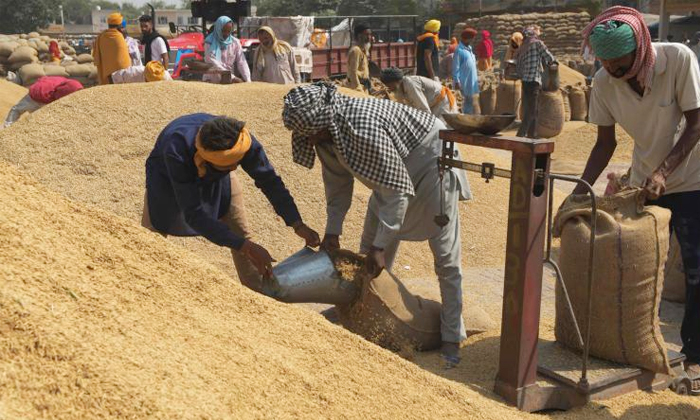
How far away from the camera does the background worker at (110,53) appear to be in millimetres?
8508

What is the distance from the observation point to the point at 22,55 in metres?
20.6

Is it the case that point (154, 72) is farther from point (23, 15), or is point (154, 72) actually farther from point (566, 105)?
point (23, 15)

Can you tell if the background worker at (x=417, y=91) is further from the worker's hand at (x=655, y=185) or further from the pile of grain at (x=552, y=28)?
the pile of grain at (x=552, y=28)

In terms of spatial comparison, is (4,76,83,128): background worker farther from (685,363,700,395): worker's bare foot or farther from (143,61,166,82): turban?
(685,363,700,395): worker's bare foot

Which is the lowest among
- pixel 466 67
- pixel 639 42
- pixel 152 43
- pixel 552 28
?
pixel 552 28

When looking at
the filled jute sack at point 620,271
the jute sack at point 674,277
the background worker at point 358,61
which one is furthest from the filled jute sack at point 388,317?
the background worker at point 358,61

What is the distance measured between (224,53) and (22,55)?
1370 cm

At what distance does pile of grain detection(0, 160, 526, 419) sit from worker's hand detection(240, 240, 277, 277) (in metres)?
0.65

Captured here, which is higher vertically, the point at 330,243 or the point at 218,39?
the point at 218,39

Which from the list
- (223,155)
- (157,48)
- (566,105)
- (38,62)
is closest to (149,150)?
(157,48)

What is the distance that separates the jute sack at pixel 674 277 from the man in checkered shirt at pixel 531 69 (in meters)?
4.76

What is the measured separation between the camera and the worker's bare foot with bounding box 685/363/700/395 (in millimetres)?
3635

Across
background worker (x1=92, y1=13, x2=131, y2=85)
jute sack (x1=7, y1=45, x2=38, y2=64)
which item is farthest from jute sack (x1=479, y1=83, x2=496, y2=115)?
jute sack (x1=7, y1=45, x2=38, y2=64)

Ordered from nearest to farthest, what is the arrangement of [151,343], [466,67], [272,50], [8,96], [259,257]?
[151,343] < [259,257] < [272,50] < [466,67] < [8,96]
